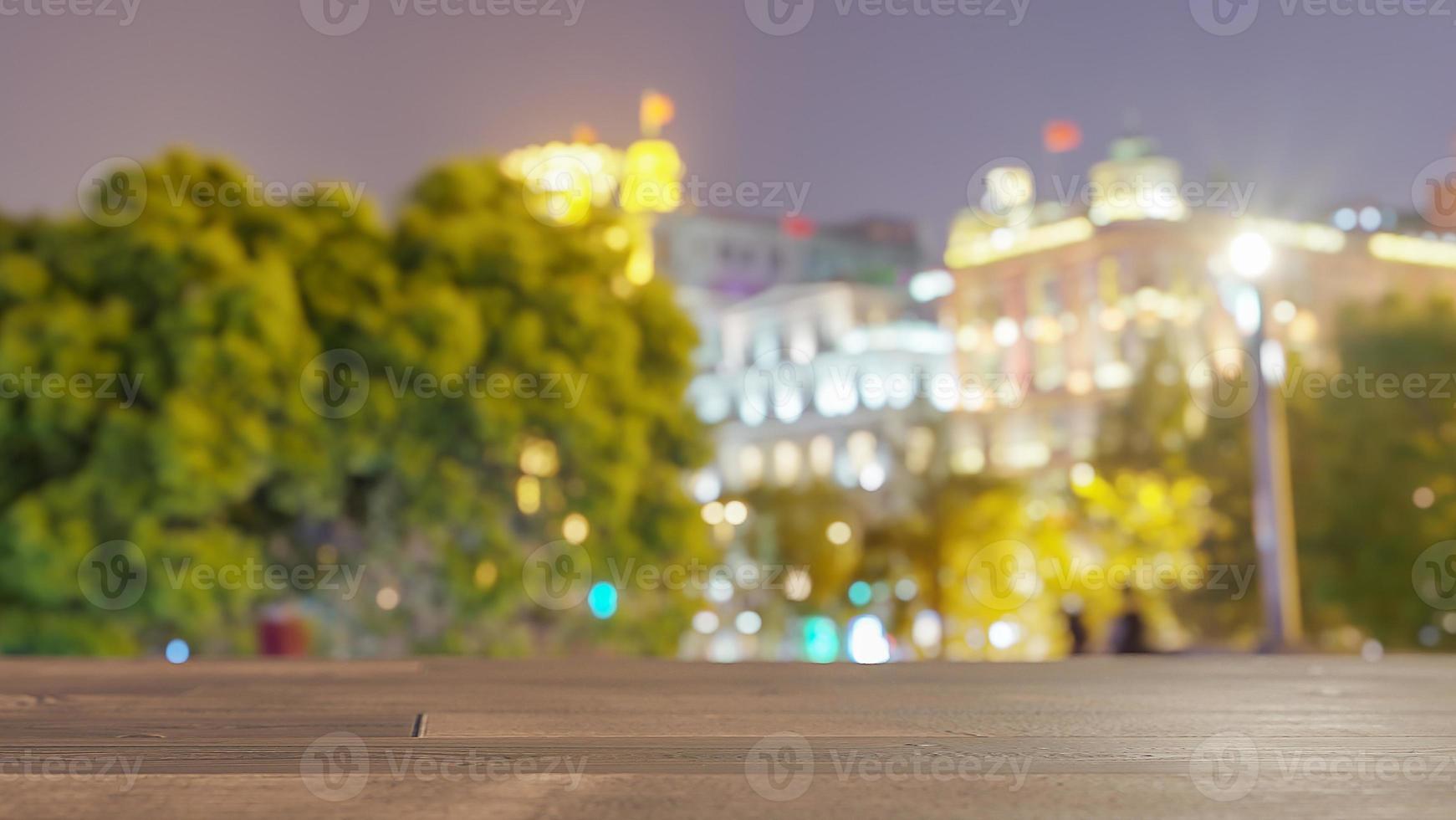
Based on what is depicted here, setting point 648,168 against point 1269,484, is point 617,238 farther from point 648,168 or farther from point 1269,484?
point 648,168

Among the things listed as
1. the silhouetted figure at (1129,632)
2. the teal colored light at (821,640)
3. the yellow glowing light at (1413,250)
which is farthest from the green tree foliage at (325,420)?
the yellow glowing light at (1413,250)

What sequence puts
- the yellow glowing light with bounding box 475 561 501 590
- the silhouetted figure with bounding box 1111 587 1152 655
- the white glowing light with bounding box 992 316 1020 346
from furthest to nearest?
the white glowing light with bounding box 992 316 1020 346 < the yellow glowing light with bounding box 475 561 501 590 < the silhouetted figure with bounding box 1111 587 1152 655

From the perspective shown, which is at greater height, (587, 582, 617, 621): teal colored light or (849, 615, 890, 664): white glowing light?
(587, 582, 617, 621): teal colored light

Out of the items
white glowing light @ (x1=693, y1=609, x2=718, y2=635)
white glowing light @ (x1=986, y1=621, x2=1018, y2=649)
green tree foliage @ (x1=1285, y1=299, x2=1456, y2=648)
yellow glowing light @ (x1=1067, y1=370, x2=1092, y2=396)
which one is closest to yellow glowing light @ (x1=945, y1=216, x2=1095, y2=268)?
yellow glowing light @ (x1=1067, y1=370, x2=1092, y2=396)

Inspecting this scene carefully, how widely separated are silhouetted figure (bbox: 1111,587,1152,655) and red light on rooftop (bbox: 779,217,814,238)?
93.5 meters

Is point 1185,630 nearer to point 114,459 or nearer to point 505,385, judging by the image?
point 505,385

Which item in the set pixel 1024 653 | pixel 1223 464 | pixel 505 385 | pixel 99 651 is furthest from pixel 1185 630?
pixel 99 651

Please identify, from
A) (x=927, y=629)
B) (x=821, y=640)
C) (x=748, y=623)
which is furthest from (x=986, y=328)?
(x=927, y=629)

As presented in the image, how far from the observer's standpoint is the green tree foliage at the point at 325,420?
21.5 m

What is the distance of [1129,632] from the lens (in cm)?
1916

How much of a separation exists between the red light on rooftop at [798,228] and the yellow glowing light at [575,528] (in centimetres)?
8765

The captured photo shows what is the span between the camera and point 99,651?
71.4 feet

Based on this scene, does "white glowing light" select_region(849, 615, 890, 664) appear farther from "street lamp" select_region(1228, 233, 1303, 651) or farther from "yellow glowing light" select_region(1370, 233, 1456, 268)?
"street lamp" select_region(1228, 233, 1303, 651)

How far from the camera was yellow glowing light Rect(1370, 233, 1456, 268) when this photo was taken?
2623 inches
